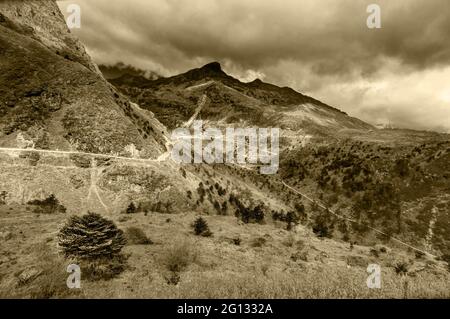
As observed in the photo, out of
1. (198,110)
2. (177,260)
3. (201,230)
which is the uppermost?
(198,110)

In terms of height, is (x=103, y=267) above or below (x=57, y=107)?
below

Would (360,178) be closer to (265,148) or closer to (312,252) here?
(265,148)

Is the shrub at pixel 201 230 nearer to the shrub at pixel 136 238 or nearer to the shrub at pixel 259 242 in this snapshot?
the shrub at pixel 259 242

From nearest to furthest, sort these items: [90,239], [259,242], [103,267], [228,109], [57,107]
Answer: [103,267] → [90,239] → [259,242] → [57,107] → [228,109]

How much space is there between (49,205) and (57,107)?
1809cm

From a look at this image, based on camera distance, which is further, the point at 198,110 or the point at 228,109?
the point at 198,110

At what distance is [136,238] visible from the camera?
64.8ft

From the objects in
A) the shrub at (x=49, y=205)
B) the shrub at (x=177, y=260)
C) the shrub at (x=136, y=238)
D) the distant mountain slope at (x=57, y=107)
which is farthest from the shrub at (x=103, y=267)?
the distant mountain slope at (x=57, y=107)

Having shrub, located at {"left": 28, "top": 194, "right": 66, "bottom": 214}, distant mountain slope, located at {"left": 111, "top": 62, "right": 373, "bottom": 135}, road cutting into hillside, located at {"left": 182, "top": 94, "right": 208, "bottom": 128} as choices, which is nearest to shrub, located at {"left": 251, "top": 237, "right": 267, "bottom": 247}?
shrub, located at {"left": 28, "top": 194, "right": 66, "bottom": 214}

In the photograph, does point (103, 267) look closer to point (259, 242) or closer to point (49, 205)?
point (259, 242)

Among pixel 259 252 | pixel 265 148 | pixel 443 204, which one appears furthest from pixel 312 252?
pixel 265 148

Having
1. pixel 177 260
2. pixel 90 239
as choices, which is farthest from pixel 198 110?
pixel 177 260

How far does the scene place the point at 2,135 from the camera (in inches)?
1462

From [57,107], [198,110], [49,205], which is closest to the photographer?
[49,205]
